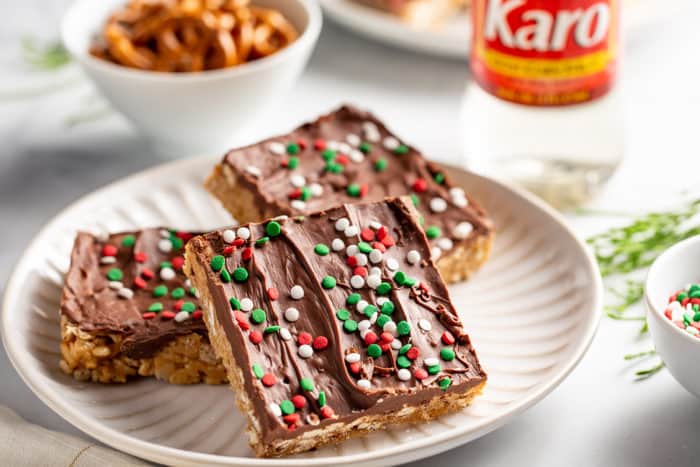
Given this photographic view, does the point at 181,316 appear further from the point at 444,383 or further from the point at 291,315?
the point at 444,383

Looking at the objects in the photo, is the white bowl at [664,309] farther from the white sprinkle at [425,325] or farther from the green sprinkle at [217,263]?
the green sprinkle at [217,263]

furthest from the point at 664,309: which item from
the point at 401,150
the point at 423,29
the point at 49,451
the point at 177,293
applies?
the point at 423,29

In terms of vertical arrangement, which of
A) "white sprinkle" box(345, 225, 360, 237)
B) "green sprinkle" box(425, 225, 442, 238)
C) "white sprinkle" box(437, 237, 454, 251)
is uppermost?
"white sprinkle" box(345, 225, 360, 237)

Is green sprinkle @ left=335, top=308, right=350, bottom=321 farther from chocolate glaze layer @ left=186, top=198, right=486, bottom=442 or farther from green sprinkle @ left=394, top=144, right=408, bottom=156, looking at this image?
green sprinkle @ left=394, top=144, right=408, bottom=156

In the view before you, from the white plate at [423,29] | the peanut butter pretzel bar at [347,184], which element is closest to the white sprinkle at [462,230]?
the peanut butter pretzel bar at [347,184]

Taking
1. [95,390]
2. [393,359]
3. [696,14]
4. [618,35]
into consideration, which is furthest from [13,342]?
[696,14]

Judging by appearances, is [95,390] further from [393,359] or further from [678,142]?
[678,142]

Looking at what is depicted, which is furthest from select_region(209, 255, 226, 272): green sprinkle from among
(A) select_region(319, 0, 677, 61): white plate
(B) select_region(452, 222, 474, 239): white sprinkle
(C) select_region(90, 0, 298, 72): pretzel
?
(A) select_region(319, 0, 677, 61): white plate
